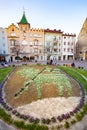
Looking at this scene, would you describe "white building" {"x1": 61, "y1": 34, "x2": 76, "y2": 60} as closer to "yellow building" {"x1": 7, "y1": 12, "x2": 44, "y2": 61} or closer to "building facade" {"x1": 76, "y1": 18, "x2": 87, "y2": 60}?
"building facade" {"x1": 76, "y1": 18, "x2": 87, "y2": 60}

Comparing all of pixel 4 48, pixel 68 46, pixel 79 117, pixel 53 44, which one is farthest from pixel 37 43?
pixel 79 117

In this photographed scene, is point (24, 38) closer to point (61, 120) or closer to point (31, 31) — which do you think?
point (31, 31)

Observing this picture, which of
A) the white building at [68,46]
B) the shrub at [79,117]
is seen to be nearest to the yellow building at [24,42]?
the white building at [68,46]

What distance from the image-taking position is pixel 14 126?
9102mm

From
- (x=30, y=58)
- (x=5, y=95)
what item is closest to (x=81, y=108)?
(x=5, y=95)

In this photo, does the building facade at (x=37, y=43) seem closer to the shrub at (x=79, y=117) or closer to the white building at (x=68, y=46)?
the white building at (x=68, y=46)

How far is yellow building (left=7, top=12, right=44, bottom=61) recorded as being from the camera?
49.0m

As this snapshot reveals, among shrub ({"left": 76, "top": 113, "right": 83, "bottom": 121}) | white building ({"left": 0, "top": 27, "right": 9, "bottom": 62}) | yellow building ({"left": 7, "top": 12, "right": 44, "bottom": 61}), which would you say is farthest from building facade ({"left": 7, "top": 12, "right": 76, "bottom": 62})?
shrub ({"left": 76, "top": 113, "right": 83, "bottom": 121})

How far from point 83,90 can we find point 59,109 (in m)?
5.36

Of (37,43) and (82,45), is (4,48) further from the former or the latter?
(82,45)

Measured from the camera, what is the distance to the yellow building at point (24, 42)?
49.0 m

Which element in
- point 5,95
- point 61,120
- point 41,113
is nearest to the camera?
point 61,120

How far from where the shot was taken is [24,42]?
166ft

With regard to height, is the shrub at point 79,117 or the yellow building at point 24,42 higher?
the yellow building at point 24,42
